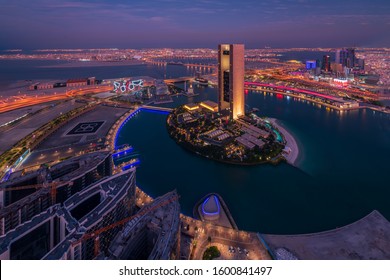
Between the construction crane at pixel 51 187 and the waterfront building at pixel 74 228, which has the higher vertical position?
the construction crane at pixel 51 187

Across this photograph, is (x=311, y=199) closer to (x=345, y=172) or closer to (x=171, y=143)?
(x=345, y=172)

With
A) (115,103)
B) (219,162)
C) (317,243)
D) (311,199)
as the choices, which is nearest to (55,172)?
(219,162)

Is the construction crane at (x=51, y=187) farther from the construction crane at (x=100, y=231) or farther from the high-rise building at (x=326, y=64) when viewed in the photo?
the high-rise building at (x=326, y=64)

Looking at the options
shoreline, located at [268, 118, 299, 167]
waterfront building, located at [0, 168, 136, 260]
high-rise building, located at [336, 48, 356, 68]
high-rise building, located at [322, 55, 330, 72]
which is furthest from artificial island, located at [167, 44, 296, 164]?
high-rise building, located at [336, 48, 356, 68]

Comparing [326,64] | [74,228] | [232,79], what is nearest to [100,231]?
[74,228]

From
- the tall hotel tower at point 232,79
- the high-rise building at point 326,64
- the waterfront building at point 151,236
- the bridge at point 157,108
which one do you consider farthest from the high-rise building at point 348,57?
the waterfront building at point 151,236

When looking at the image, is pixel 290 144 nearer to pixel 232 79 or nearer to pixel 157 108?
pixel 232 79

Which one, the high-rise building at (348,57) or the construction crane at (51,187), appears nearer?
the construction crane at (51,187)
